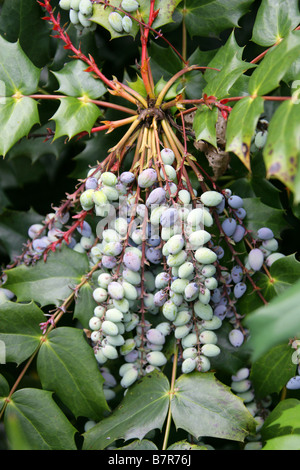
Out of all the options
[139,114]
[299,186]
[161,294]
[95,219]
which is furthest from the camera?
[95,219]

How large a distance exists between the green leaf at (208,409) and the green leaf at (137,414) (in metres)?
0.03

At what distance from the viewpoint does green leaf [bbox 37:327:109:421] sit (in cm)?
104

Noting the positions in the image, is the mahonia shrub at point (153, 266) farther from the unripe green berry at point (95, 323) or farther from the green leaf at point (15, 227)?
the green leaf at point (15, 227)

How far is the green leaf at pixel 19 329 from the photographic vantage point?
1088 mm

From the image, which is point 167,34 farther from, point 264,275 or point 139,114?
point 264,275

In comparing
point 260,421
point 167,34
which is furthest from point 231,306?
point 167,34

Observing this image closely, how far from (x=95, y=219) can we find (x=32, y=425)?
0.49 meters

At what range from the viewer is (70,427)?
3.37 ft

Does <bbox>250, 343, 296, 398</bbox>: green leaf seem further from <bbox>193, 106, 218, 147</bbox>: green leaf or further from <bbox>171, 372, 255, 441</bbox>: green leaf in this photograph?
<bbox>193, 106, 218, 147</bbox>: green leaf

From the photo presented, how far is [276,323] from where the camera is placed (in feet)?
1.82

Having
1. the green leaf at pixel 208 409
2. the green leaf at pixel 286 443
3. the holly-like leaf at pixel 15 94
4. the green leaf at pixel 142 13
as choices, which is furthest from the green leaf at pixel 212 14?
the green leaf at pixel 286 443

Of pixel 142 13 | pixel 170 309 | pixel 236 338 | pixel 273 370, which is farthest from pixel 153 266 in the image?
pixel 142 13

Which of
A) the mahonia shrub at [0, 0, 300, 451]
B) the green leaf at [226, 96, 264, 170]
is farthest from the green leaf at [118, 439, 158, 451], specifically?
the green leaf at [226, 96, 264, 170]

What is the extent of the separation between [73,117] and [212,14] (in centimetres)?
47
